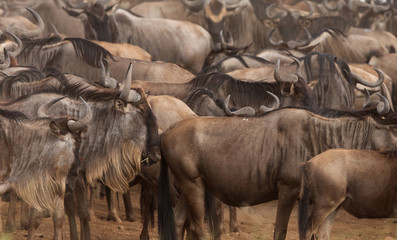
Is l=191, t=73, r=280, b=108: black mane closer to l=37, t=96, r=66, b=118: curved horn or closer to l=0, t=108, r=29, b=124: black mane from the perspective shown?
l=37, t=96, r=66, b=118: curved horn

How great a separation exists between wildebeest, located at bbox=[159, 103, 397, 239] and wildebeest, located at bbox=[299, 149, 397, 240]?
1.18ft

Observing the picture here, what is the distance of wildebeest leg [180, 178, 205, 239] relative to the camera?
805 cm

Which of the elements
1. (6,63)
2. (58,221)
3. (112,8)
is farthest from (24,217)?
(112,8)

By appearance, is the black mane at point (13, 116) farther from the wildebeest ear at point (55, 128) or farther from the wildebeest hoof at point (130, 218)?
the wildebeest hoof at point (130, 218)

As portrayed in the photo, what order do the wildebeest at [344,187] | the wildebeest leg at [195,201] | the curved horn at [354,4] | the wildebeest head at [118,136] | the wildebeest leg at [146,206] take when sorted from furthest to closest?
the curved horn at [354,4] < the wildebeest leg at [146,206] < the wildebeest head at [118,136] < the wildebeest leg at [195,201] < the wildebeest at [344,187]

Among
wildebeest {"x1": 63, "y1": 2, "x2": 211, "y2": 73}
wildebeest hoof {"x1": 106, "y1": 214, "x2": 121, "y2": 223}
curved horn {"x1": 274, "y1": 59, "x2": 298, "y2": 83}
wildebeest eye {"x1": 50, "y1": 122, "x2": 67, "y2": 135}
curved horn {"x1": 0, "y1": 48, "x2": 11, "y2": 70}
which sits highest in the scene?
wildebeest eye {"x1": 50, "y1": 122, "x2": 67, "y2": 135}

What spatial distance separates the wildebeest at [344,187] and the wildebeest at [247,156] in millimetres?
359

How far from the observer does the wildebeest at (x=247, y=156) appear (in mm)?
7980

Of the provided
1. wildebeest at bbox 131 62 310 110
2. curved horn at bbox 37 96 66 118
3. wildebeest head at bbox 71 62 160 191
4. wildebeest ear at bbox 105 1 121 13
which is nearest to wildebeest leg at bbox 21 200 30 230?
wildebeest head at bbox 71 62 160 191

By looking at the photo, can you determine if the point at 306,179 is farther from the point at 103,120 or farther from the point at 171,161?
the point at 103,120

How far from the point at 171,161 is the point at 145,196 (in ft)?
5.39

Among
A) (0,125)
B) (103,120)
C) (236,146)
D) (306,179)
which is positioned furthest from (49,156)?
(306,179)

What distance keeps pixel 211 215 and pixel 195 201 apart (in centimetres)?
49

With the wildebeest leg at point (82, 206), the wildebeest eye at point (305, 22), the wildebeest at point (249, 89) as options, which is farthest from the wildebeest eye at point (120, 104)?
the wildebeest eye at point (305, 22)
